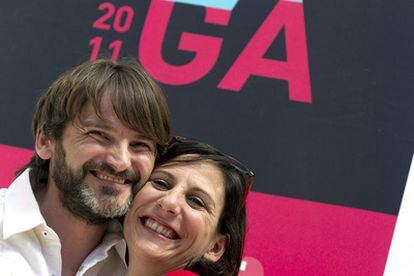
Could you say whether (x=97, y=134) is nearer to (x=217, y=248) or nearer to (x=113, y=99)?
(x=113, y=99)

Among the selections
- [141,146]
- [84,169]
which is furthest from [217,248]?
[84,169]

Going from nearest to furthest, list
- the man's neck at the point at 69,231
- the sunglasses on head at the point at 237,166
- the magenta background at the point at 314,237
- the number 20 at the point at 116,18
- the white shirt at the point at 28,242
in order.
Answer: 1. the white shirt at the point at 28,242
2. the man's neck at the point at 69,231
3. the sunglasses on head at the point at 237,166
4. the magenta background at the point at 314,237
5. the number 20 at the point at 116,18

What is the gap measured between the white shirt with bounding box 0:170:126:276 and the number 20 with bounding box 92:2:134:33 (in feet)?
3.43

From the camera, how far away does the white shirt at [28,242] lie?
192 centimetres

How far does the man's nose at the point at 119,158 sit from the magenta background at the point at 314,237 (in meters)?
0.88

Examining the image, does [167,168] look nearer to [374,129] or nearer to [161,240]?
[161,240]

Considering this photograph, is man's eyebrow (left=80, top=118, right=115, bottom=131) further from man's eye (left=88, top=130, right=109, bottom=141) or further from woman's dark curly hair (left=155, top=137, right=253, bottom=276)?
woman's dark curly hair (left=155, top=137, right=253, bottom=276)

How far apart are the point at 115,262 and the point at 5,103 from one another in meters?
1.16

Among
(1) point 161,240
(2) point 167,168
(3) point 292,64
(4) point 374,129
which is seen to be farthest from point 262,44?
(1) point 161,240

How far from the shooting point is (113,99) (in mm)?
2043

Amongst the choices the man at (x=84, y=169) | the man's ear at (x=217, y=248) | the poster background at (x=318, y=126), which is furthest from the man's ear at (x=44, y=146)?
the poster background at (x=318, y=126)

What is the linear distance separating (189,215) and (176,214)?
0.04 m

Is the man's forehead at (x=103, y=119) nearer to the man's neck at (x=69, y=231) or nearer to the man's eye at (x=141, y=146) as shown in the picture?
the man's eye at (x=141, y=146)

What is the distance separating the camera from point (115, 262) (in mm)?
2264
